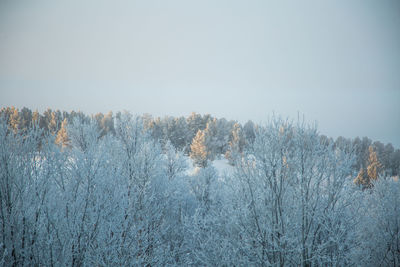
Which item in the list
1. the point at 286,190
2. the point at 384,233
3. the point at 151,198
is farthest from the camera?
the point at 384,233

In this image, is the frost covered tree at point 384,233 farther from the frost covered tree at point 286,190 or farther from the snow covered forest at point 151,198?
the frost covered tree at point 286,190

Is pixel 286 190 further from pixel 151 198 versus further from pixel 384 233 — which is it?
pixel 384 233

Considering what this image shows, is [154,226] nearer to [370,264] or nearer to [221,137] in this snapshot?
[370,264]

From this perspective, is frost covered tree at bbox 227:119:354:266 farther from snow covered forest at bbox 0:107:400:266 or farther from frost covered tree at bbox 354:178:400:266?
frost covered tree at bbox 354:178:400:266

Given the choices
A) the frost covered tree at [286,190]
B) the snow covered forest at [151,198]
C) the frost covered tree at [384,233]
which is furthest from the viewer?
the frost covered tree at [384,233]

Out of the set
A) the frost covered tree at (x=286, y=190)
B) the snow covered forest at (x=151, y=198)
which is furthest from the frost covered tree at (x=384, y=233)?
the frost covered tree at (x=286, y=190)

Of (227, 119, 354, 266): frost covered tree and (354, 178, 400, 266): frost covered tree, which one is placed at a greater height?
(227, 119, 354, 266): frost covered tree

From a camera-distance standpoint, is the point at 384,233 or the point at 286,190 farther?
the point at 384,233

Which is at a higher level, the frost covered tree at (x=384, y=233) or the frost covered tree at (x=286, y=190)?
the frost covered tree at (x=286, y=190)

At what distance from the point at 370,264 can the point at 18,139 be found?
64.6ft

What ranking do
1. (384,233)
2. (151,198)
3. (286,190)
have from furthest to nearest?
1. (384,233)
2. (151,198)
3. (286,190)

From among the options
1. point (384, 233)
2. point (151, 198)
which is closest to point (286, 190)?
point (151, 198)

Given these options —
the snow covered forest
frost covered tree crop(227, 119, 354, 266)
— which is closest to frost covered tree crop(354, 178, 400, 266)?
the snow covered forest

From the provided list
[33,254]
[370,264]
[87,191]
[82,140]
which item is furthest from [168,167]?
[370,264]
